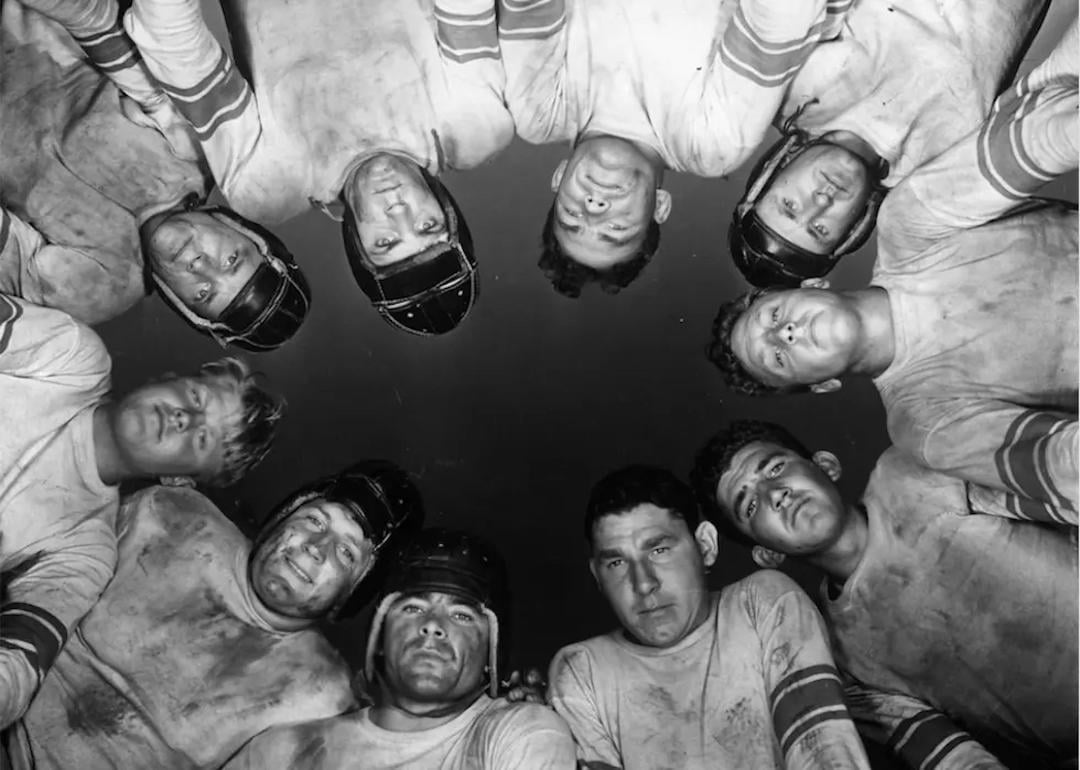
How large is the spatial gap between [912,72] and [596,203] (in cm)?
95

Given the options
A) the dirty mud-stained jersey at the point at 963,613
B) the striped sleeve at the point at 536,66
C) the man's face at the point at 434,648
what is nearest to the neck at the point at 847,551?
the dirty mud-stained jersey at the point at 963,613

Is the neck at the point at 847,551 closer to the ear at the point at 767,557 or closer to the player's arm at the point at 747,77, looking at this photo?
the ear at the point at 767,557

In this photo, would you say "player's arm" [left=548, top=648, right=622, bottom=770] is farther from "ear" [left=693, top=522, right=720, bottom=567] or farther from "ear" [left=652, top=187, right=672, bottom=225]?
"ear" [left=652, top=187, right=672, bottom=225]

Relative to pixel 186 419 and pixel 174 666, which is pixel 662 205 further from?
pixel 174 666

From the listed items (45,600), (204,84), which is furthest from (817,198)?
(45,600)

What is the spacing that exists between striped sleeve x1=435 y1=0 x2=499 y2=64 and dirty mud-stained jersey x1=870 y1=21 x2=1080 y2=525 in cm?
123

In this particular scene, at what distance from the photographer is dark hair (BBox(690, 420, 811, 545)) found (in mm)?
3236

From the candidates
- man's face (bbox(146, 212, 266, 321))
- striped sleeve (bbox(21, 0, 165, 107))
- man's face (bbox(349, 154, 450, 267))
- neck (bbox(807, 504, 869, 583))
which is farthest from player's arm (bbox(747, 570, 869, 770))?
striped sleeve (bbox(21, 0, 165, 107))

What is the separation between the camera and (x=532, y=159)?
10.8ft

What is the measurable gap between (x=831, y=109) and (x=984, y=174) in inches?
18.5

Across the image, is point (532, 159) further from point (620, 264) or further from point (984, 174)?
point (984, 174)

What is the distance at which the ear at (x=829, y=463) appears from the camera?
3.21m

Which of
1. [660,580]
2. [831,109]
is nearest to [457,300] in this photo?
[660,580]

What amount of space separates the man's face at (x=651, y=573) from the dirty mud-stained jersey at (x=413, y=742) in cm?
37
